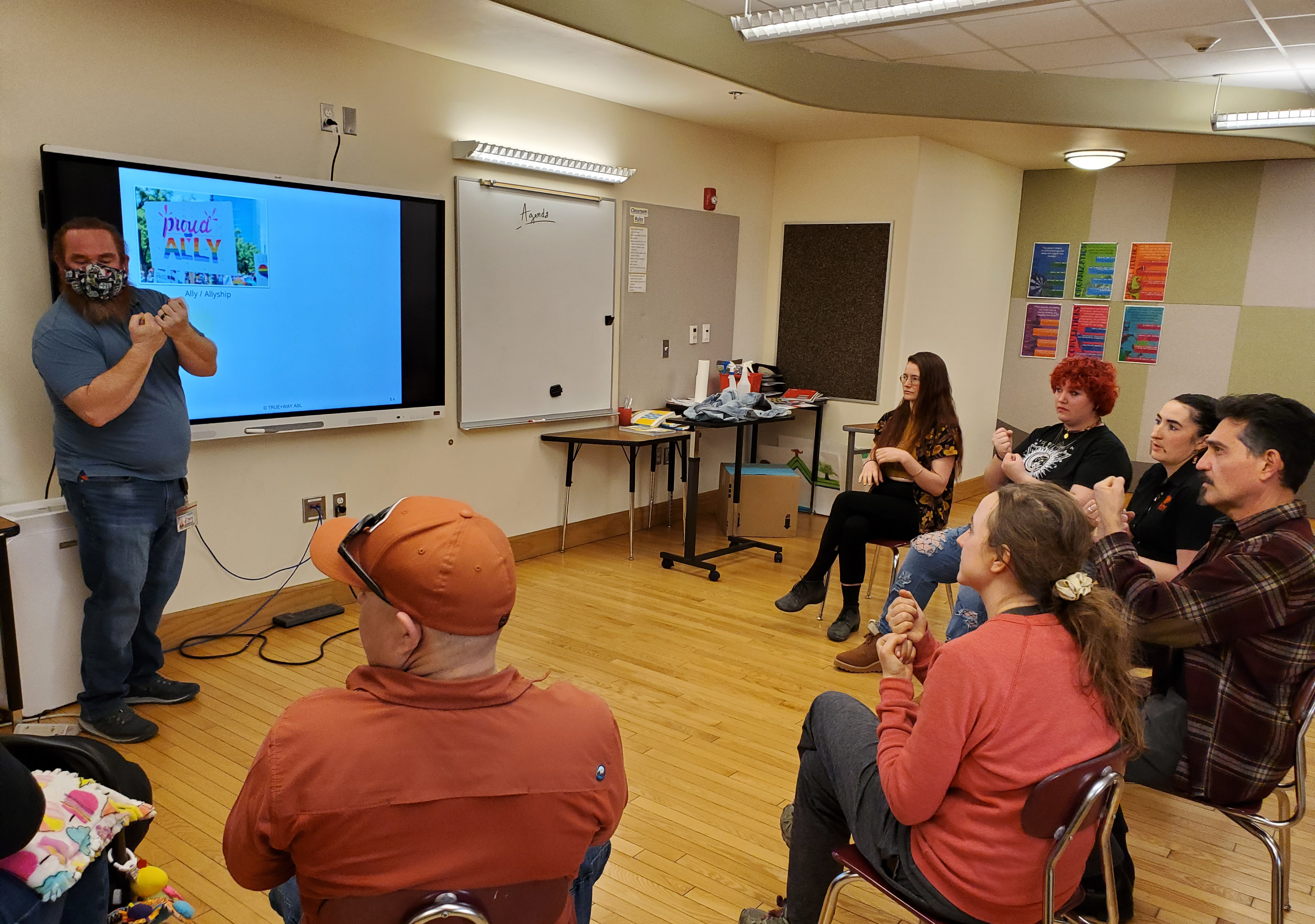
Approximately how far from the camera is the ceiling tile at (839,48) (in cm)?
468

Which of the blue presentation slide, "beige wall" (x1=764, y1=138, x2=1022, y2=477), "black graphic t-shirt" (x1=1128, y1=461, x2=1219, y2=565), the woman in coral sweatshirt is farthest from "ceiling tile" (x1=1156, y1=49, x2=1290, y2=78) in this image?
the woman in coral sweatshirt

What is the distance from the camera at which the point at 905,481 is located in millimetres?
3863

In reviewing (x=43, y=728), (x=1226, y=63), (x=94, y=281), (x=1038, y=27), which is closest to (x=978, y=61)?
(x=1038, y=27)

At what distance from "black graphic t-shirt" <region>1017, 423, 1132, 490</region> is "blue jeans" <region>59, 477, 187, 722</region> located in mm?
2894

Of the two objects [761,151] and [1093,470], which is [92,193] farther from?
[761,151]

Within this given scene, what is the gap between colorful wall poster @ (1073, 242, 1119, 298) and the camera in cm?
689

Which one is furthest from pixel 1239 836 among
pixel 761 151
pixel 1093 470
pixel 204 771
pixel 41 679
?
pixel 761 151

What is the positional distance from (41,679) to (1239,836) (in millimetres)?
3639

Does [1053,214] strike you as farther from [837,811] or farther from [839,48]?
[837,811]

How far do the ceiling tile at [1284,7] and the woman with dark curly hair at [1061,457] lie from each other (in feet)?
6.09

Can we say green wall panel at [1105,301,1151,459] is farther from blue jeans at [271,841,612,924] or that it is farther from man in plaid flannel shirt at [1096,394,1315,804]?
blue jeans at [271,841,612,924]

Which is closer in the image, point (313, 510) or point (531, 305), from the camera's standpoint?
point (313, 510)

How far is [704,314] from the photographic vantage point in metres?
5.91

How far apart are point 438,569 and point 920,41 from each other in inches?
176
